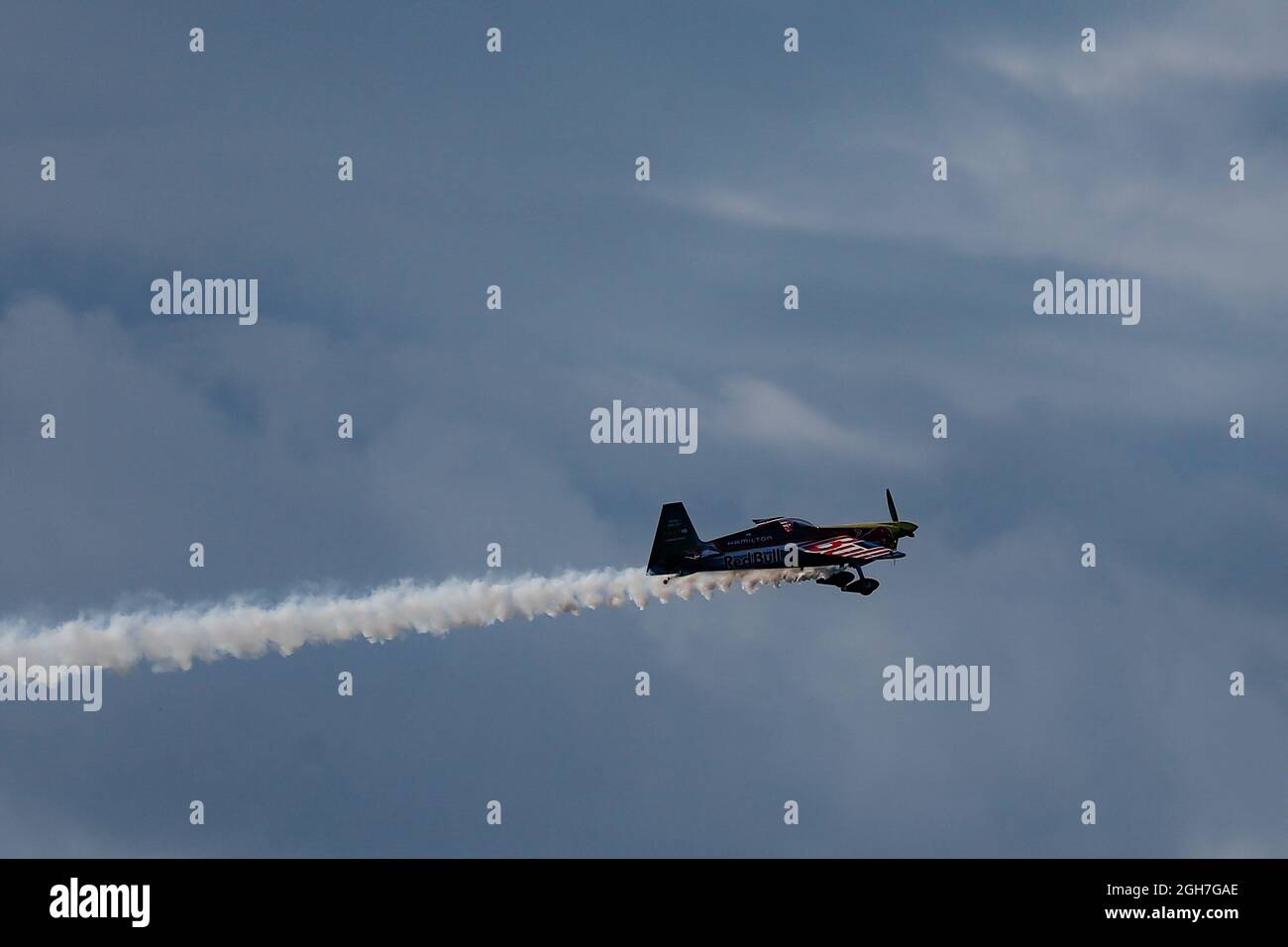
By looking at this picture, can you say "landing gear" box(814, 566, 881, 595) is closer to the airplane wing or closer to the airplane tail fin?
the airplane wing

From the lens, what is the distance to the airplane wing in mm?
120500

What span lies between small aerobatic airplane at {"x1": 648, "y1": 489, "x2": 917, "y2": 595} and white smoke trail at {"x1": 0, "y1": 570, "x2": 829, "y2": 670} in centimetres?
62

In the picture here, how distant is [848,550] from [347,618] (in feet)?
73.3

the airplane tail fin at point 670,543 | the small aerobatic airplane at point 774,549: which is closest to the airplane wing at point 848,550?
the small aerobatic airplane at point 774,549

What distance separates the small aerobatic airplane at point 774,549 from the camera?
117188mm

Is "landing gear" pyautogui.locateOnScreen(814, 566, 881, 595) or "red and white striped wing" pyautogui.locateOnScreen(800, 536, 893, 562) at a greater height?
"red and white striped wing" pyautogui.locateOnScreen(800, 536, 893, 562)

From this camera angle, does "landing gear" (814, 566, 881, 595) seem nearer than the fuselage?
No

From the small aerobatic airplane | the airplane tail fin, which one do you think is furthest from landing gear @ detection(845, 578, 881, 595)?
the airplane tail fin

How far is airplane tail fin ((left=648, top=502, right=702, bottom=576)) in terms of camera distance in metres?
117

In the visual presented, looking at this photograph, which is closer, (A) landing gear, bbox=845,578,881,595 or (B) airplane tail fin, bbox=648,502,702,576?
(B) airplane tail fin, bbox=648,502,702,576

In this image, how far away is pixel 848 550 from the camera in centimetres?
12181

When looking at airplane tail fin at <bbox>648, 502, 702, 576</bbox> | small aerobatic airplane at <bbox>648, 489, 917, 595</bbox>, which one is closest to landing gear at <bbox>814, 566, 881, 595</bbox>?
small aerobatic airplane at <bbox>648, 489, 917, 595</bbox>

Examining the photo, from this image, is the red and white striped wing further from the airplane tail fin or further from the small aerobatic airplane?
→ the airplane tail fin
